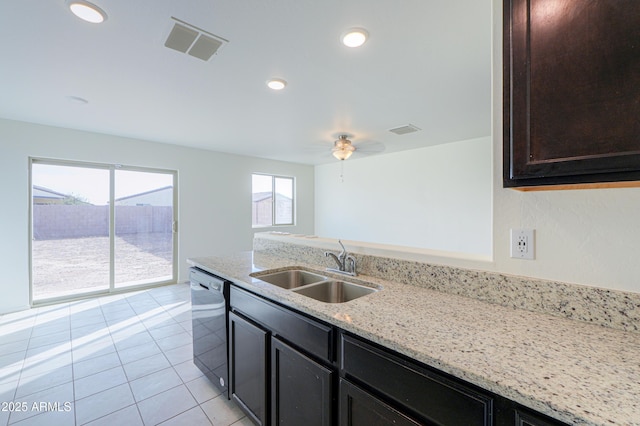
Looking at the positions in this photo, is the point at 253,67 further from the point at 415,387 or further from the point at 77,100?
the point at 415,387

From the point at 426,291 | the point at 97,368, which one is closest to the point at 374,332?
the point at 426,291

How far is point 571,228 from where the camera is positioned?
1.06 m

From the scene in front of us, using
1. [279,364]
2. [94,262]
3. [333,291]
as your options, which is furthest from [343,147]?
[94,262]

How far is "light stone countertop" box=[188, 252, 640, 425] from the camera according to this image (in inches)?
24.9

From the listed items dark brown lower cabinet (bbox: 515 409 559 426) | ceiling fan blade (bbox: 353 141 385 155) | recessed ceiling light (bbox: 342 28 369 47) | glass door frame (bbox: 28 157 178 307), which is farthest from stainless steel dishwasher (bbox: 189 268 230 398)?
ceiling fan blade (bbox: 353 141 385 155)

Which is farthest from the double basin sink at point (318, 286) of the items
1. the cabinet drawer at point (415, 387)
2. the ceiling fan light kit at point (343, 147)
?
the ceiling fan light kit at point (343, 147)

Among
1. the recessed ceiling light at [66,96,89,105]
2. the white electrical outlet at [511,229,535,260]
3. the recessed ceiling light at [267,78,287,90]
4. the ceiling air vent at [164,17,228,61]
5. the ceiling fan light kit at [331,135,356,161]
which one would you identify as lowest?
the white electrical outlet at [511,229,535,260]

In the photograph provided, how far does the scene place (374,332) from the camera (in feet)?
3.19

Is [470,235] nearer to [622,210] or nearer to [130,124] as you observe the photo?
[622,210]

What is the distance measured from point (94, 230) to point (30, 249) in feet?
2.32

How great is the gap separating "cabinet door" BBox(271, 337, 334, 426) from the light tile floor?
0.59 metres

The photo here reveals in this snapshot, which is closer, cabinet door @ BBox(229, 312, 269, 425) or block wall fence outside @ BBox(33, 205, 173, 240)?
cabinet door @ BBox(229, 312, 269, 425)

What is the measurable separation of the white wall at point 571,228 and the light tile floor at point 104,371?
1918 millimetres

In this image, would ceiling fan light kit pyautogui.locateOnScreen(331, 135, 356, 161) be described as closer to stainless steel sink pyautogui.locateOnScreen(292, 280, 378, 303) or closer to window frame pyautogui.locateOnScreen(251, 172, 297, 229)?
window frame pyautogui.locateOnScreen(251, 172, 297, 229)
